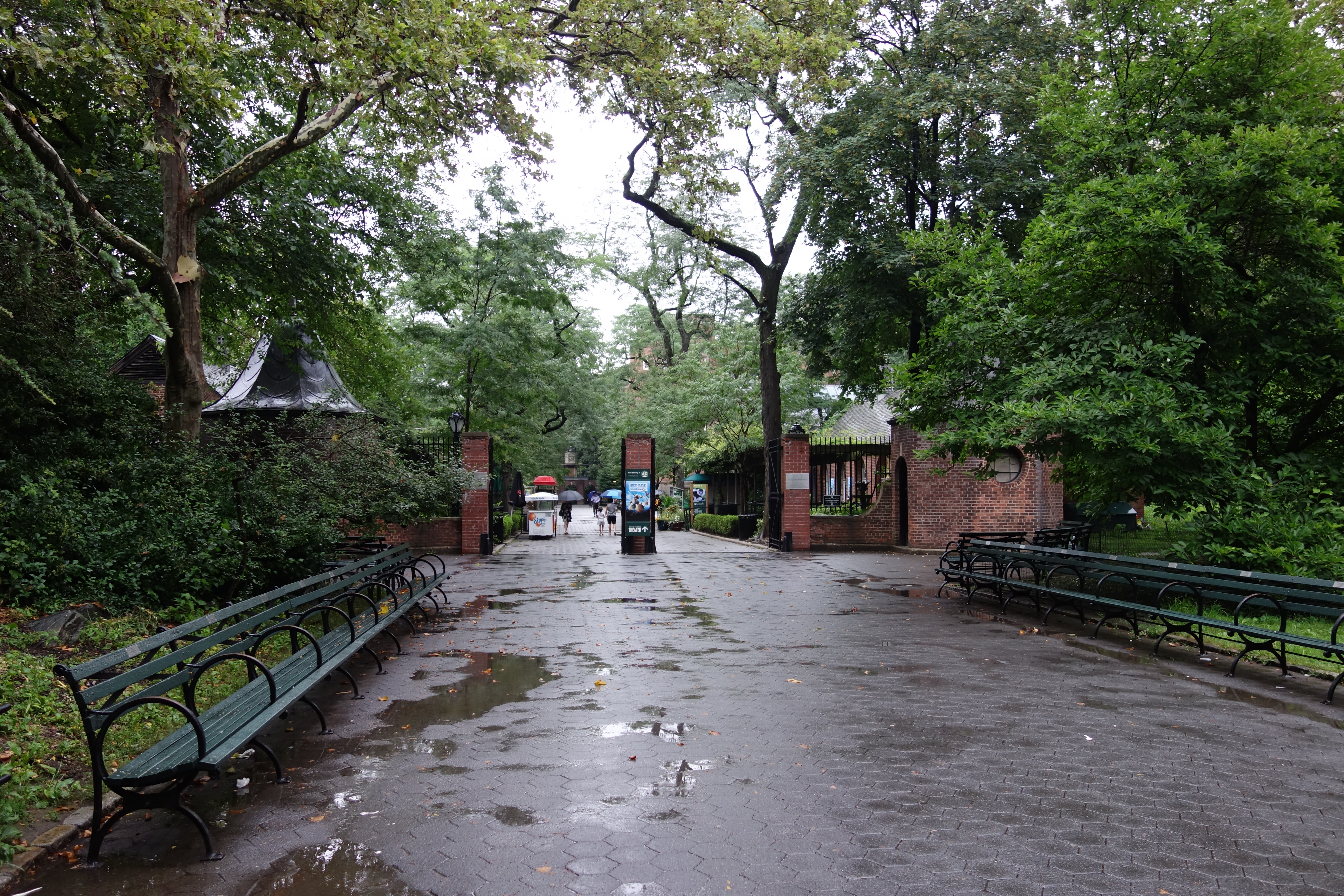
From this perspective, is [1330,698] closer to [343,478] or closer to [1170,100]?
[1170,100]

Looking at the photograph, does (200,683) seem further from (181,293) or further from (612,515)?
(612,515)

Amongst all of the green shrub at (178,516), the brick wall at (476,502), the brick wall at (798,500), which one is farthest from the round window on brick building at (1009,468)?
the green shrub at (178,516)

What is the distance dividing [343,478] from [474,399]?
14.3 metres

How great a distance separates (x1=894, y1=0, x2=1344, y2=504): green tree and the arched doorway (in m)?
10.3

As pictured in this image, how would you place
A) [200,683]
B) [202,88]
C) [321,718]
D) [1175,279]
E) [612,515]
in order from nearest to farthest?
[321,718] < [200,683] < [202,88] < [1175,279] < [612,515]

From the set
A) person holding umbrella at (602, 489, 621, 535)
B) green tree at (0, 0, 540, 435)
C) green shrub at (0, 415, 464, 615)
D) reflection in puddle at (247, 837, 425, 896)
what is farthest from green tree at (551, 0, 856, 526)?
person holding umbrella at (602, 489, 621, 535)

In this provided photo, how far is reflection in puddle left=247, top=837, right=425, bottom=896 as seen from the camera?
11.1 feet

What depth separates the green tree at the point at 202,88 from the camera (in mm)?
7523

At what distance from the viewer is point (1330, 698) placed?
21.0ft

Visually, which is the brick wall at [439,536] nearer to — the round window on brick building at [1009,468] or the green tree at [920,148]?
the green tree at [920,148]

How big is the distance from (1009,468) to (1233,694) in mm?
15534

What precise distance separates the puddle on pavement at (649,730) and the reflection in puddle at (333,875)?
200 cm

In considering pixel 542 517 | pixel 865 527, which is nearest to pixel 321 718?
pixel 865 527

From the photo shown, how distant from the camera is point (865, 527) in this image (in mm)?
23297
